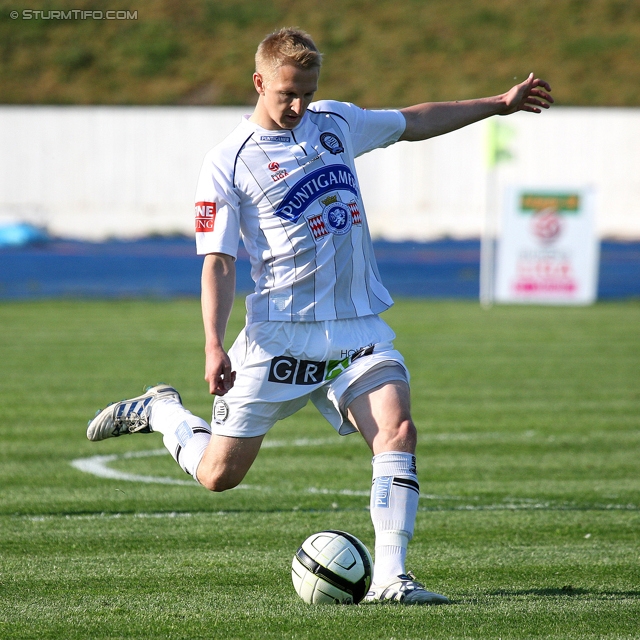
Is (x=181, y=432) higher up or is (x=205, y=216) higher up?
(x=205, y=216)

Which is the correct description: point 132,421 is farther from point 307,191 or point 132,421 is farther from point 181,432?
point 307,191

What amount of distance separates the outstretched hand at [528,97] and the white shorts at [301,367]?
1324 mm

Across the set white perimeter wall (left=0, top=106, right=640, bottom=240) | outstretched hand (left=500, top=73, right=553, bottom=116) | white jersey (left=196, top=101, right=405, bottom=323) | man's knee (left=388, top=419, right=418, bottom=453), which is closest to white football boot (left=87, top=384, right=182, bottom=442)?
white jersey (left=196, top=101, right=405, bottom=323)

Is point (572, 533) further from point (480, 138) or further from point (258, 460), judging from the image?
point (480, 138)

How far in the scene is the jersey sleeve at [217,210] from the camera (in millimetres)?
4484

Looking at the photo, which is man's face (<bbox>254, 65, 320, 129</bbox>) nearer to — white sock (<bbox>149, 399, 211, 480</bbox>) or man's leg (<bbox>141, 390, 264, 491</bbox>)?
man's leg (<bbox>141, 390, 264, 491</bbox>)

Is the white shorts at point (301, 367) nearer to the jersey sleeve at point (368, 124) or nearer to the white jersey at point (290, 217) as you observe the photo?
the white jersey at point (290, 217)

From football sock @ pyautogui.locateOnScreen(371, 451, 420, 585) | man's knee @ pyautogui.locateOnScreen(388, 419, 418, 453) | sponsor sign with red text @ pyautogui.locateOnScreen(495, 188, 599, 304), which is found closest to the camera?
football sock @ pyautogui.locateOnScreen(371, 451, 420, 585)

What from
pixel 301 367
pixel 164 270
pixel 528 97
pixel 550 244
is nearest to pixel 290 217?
pixel 301 367

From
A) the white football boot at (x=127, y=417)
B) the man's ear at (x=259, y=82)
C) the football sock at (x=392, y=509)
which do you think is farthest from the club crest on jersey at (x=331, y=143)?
the white football boot at (x=127, y=417)

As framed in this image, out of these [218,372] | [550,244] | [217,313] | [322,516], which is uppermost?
[550,244]

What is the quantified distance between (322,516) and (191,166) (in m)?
35.1

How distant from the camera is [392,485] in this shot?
441 centimetres

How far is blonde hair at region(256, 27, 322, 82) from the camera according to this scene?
4.35 metres
